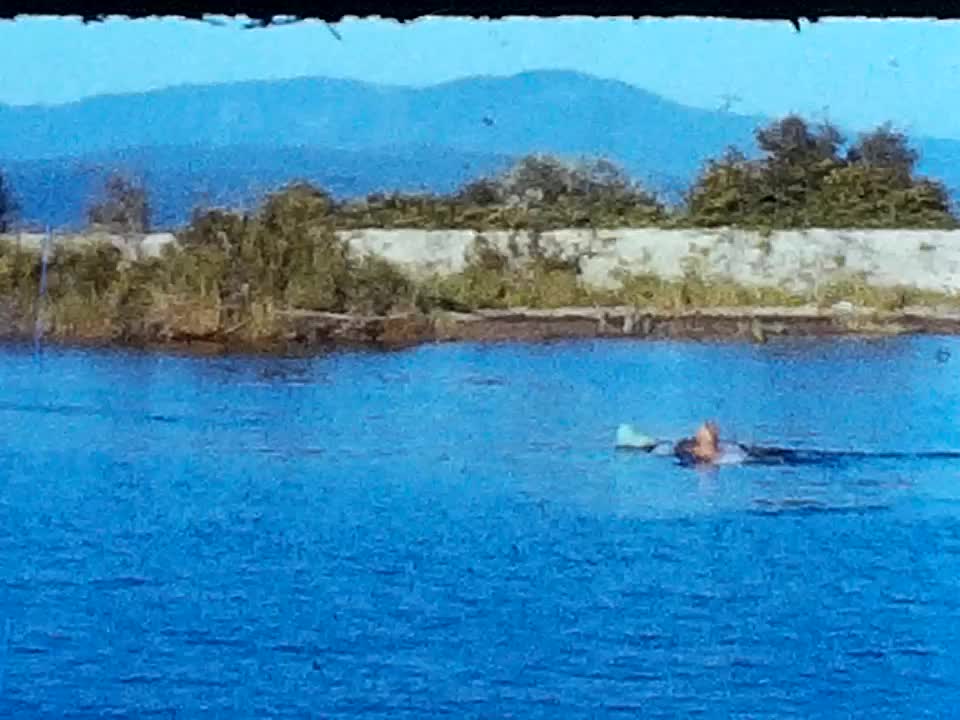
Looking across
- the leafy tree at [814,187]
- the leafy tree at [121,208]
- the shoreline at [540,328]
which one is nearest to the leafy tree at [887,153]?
the leafy tree at [814,187]

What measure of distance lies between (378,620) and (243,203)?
1.24ft

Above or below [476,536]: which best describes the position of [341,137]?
above

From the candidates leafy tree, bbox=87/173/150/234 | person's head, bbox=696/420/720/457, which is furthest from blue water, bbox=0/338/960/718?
leafy tree, bbox=87/173/150/234

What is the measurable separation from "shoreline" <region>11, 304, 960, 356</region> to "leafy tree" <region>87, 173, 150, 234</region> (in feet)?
0.33

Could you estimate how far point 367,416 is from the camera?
1.35m

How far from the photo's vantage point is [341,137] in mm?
1369

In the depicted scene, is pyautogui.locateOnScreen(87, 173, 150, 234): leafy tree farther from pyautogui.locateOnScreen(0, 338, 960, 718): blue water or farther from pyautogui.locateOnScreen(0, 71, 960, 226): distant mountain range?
pyautogui.locateOnScreen(0, 338, 960, 718): blue water

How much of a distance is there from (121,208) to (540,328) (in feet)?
1.26

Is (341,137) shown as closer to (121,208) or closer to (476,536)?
(121,208)

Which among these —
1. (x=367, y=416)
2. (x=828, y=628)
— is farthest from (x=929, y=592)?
(x=367, y=416)

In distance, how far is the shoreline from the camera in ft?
4.47

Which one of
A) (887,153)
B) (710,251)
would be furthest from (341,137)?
(887,153)

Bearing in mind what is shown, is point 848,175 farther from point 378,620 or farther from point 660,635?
point 378,620

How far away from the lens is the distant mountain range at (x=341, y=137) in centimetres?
135
